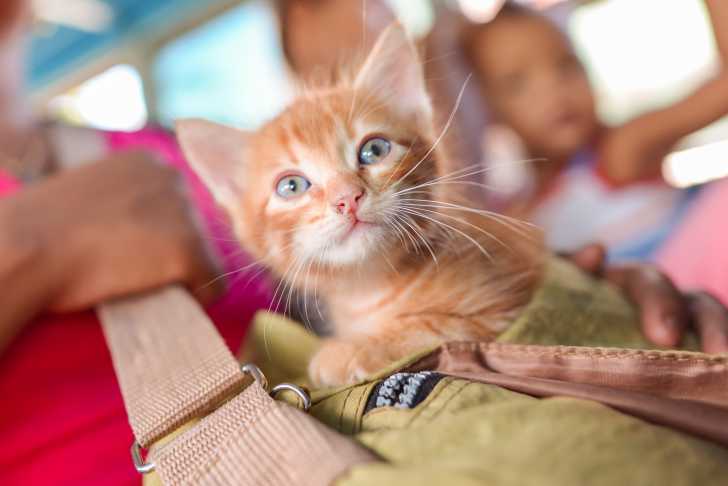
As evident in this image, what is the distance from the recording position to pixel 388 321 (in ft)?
1.83

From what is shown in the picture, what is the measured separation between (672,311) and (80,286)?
0.73m

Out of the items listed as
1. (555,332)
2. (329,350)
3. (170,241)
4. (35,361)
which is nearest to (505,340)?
(555,332)

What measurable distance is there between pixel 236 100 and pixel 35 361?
562 millimetres

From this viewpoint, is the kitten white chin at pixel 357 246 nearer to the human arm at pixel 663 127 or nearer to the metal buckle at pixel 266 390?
the metal buckle at pixel 266 390

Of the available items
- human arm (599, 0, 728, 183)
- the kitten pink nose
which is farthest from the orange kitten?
human arm (599, 0, 728, 183)

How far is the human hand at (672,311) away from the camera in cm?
53

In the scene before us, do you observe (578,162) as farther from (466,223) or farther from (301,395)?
(301,395)

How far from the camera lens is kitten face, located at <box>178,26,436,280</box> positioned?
0.49 meters

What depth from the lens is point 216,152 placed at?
0.60m

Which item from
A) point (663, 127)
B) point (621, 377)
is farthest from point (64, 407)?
point (663, 127)

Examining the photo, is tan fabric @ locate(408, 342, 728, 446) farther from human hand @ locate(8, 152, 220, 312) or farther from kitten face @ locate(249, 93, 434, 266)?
human hand @ locate(8, 152, 220, 312)

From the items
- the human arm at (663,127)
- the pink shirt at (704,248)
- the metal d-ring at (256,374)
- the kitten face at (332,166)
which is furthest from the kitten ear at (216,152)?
the pink shirt at (704,248)

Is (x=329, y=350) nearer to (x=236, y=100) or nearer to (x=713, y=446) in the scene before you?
(x=713, y=446)

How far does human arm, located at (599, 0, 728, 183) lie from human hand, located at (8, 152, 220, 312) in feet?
2.06
